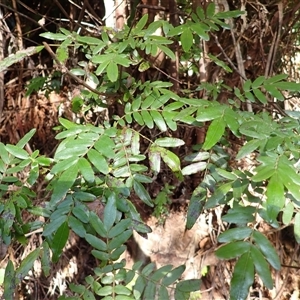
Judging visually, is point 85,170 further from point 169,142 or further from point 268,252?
point 268,252

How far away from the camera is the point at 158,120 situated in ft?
2.95

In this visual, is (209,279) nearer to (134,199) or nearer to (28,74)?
(134,199)

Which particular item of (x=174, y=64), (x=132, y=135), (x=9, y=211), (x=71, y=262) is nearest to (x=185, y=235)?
(x=71, y=262)

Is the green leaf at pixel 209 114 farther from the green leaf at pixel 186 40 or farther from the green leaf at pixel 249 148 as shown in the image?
the green leaf at pixel 186 40

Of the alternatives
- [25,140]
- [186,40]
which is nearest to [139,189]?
[25,140]

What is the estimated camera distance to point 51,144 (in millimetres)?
1857

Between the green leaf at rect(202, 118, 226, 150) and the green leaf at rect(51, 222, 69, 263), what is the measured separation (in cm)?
32

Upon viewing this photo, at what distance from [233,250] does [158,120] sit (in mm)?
379

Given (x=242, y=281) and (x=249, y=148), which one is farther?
(x=249, y=148)

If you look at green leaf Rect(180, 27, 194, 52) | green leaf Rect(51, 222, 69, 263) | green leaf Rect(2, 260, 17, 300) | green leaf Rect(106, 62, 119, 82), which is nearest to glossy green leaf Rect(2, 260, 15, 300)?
green leaf Rect(2, 260, 17, 300)

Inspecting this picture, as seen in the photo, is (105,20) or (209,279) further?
(209,279)

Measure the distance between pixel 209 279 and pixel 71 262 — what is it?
2.15ft

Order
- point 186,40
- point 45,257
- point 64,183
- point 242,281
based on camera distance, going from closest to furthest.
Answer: point 242,281 < point 64,183 < point 45,257 < point 186,40

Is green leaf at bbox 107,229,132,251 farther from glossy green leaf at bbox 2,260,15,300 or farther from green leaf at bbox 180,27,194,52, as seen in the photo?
green leaf at bbox 180,27,194,52
